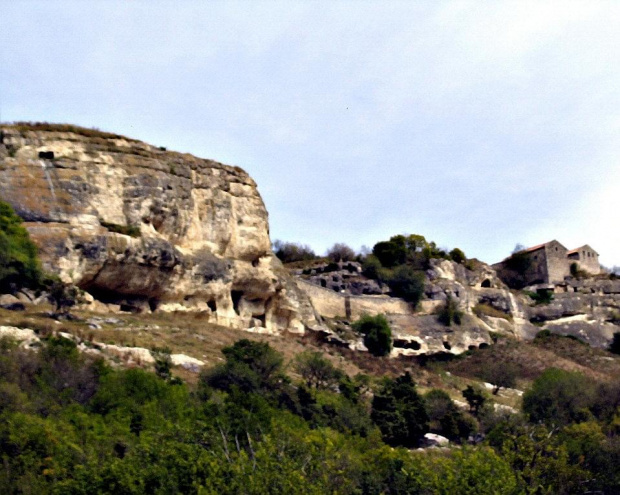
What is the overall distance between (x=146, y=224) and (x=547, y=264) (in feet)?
120

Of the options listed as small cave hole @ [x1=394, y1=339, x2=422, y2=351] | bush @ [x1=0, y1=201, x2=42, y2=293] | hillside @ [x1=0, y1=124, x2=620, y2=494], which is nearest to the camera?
hillside @ [x1=0, y1=124, x2=620, y2=494]

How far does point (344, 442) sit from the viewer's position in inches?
1008

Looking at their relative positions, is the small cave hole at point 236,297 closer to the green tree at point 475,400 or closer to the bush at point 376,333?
the bush at point 376,333

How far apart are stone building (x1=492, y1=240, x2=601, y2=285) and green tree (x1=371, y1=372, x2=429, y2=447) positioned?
1393 inches

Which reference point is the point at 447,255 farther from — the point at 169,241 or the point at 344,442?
the point at 344,442

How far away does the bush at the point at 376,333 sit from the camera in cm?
4916

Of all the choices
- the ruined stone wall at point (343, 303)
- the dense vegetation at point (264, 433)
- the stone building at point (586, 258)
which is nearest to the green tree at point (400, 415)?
the dense vegetation at point (264, 433)

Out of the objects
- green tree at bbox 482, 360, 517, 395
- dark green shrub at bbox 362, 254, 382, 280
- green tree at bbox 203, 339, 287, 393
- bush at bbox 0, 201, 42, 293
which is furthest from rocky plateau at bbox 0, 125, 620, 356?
green tree at bbox 203, 339, 287, 393

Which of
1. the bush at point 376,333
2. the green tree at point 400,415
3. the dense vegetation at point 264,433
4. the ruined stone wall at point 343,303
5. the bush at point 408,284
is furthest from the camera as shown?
the bush at point 408,284

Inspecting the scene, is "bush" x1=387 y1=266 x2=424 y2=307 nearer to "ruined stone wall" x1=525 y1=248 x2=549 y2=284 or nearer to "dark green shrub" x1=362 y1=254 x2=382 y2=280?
"dark green shrub" x1=362 y1=254 x2=382 y2=280

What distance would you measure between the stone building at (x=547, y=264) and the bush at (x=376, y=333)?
2171cm

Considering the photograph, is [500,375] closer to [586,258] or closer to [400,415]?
[400,415]

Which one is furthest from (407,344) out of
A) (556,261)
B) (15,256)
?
(15,256)

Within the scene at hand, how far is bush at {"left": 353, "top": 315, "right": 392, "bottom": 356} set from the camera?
4916 centimetres
